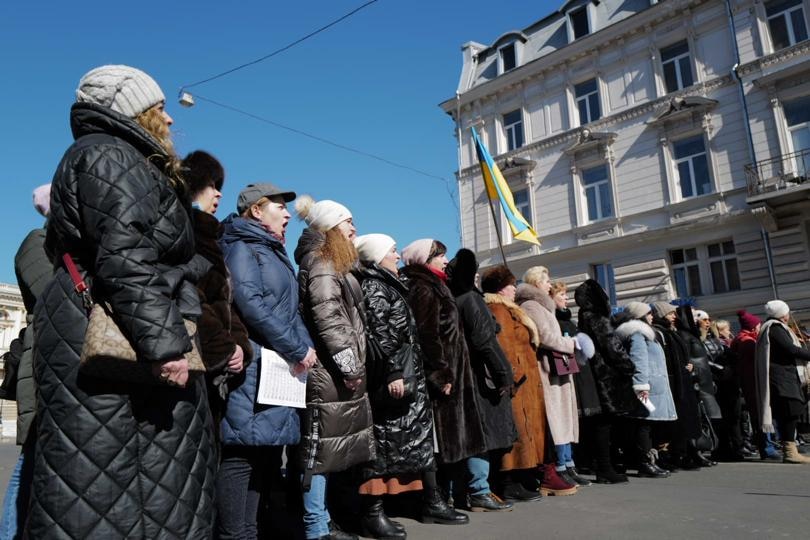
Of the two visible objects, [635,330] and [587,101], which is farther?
[587,101]

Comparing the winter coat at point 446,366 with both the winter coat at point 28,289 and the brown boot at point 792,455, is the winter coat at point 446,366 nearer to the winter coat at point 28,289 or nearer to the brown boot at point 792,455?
the winter coat at point 28,289

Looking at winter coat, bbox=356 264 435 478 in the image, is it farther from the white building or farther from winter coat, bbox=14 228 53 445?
the white building

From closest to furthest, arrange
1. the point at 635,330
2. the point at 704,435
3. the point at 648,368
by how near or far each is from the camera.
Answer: the point at 648,368, the point at 635,330, the point at 704,435

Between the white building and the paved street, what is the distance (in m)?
14.2

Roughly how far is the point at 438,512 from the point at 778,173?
58.5 feet

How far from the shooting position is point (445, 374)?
4.52 meters

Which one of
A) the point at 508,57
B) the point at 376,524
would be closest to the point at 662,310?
the point at 376,524

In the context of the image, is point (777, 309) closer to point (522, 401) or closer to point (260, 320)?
point (522, 401)

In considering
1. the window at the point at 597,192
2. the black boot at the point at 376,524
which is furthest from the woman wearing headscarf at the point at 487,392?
the window at the point at 597,192

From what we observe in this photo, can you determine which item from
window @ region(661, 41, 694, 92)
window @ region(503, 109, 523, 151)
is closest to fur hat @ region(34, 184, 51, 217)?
window @ region(661, 41, 694, 92)

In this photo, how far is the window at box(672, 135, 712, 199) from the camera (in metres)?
19.7

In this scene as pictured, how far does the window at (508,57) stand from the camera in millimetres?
25766

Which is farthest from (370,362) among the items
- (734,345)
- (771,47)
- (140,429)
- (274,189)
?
(771,47)

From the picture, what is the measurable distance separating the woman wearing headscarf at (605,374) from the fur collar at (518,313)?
0.86 meters
